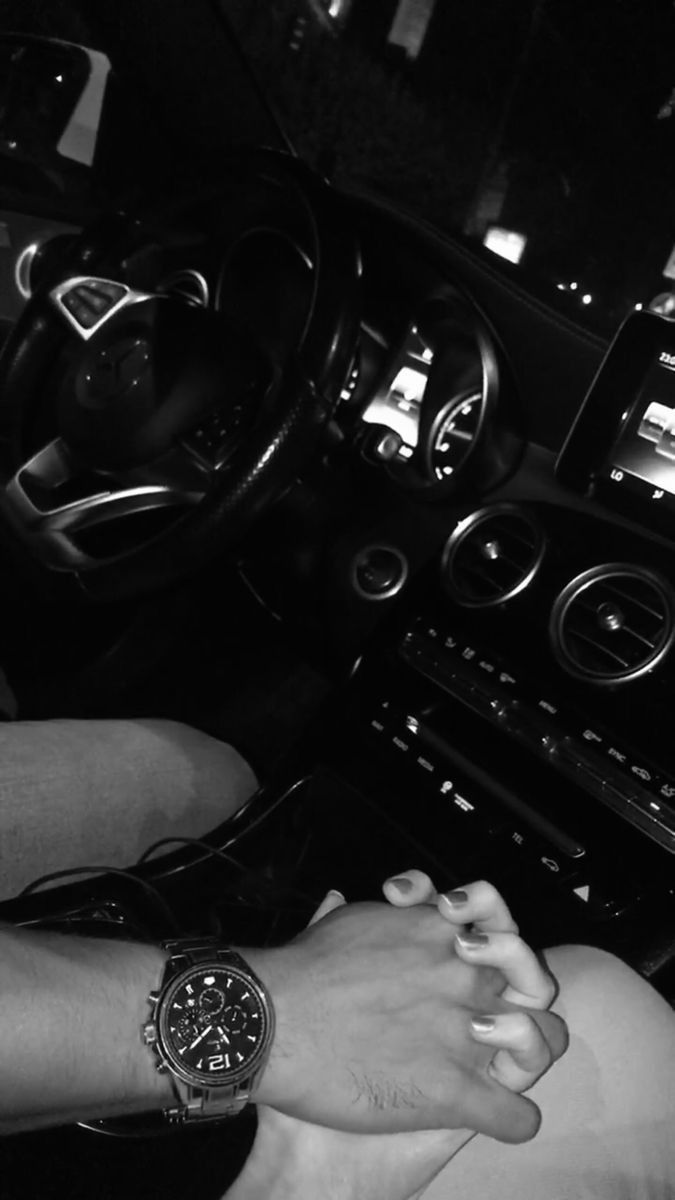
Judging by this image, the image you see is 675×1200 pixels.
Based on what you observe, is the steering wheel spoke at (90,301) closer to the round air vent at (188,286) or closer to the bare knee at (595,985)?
the round air vent at (188,286)

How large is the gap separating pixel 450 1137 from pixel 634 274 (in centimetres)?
96

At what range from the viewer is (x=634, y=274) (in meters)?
1.25

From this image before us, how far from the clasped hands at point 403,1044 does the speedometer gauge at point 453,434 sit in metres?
0.65

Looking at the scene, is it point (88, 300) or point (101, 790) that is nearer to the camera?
point (101, 790)

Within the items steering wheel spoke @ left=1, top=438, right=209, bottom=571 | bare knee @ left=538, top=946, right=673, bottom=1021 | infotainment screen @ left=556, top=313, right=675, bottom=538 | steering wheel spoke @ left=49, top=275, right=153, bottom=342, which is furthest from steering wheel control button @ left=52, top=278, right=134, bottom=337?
bare knee @ left=538, top=946, right=673, bottom=1021

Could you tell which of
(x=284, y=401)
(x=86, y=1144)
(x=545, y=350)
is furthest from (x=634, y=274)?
(x=86, y=1144)

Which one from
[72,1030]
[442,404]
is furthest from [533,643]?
[72,1030]

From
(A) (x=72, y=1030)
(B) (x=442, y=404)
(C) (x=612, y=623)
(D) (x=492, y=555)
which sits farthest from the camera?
(B) (x=442, y=404)

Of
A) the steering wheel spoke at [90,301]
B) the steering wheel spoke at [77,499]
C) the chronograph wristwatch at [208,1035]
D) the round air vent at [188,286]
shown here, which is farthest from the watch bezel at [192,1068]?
the round air vent at [188,286]

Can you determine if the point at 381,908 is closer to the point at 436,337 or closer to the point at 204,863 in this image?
the point at 204,863

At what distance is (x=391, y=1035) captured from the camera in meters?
0.77

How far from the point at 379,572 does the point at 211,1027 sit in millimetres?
741

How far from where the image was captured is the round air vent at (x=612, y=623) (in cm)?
105

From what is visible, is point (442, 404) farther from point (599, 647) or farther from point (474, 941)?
point (474, 941)
